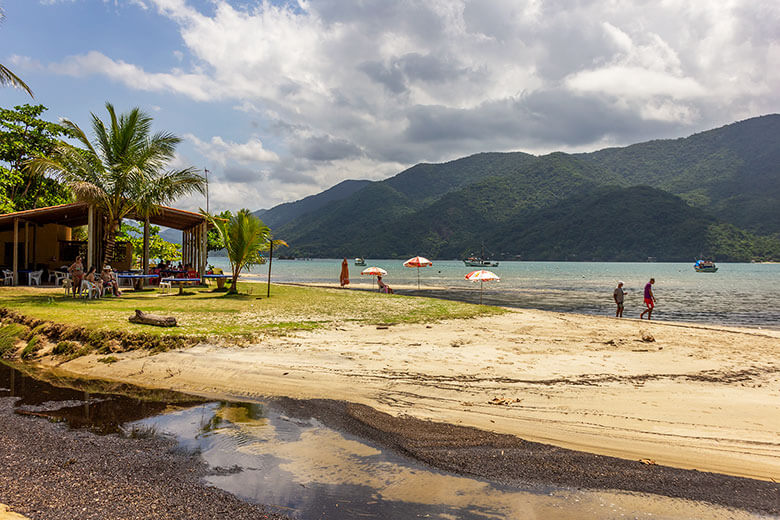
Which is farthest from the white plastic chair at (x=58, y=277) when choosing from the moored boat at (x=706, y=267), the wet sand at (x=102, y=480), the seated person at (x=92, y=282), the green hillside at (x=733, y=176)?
the green hillside at (x=733, y=176)

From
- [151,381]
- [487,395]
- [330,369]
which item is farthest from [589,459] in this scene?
[151,381]

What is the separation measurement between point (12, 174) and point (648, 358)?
31.8 m

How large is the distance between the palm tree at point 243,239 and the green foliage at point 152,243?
11.8m

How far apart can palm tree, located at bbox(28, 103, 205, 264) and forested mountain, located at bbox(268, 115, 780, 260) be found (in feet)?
454

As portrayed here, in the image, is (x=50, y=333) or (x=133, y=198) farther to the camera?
(x=133, y=198)

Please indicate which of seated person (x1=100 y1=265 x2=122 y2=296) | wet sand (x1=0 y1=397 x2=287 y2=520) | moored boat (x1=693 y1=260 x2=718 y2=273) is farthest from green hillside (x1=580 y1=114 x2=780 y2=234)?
wet sand (x1=0 y1=397 x2=287 y2=520)

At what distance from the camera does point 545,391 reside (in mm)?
6914

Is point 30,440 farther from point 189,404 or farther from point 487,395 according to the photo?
point 487,395

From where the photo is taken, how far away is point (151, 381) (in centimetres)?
767

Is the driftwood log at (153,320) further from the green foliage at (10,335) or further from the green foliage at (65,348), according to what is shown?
the green foliage at (10,335)

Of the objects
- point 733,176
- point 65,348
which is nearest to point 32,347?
point 65,348

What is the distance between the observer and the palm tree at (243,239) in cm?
1978

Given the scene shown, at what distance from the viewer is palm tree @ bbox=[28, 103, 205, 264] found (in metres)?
18.2

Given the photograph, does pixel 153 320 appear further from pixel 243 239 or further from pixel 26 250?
pixel 26 250
